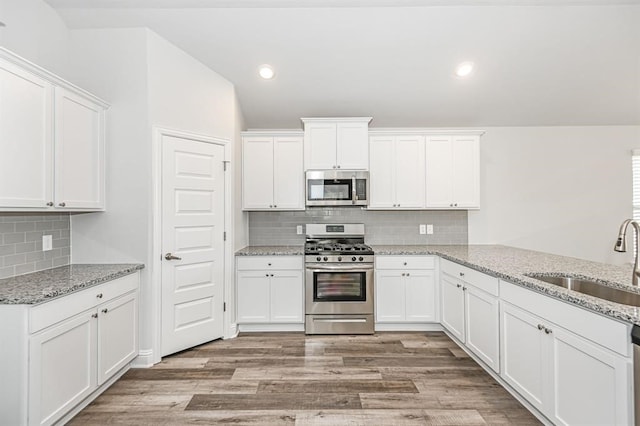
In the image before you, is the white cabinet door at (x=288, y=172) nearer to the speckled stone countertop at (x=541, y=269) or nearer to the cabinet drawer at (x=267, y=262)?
the cabinet drawer at (x=267, y=262)

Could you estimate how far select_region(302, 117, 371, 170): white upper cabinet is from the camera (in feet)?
13.6

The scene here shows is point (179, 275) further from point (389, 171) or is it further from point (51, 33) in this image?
point (389, 171)

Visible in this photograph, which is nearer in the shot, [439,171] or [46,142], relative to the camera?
[46,142]

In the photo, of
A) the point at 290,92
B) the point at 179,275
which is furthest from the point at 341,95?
the point at 179,275

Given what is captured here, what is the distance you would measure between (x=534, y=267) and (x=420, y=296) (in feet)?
4.59

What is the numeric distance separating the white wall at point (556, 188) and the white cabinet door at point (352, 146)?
1706 millimetres

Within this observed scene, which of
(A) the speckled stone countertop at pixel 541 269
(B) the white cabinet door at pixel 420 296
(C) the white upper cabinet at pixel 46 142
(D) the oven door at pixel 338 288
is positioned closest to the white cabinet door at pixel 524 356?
(A) the speckled stone countertop at pixel 541 269

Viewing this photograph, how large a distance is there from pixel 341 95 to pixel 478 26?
156 centimetres

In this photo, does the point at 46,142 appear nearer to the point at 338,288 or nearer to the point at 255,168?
the point at 255,168

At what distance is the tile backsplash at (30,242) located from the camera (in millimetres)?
2477

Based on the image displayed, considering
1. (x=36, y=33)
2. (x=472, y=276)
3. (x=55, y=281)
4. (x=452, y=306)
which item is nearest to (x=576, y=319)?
(x=472, y=276)

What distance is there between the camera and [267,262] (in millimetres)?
3916

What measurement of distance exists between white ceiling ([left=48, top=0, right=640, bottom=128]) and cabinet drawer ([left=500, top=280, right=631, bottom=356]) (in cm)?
247

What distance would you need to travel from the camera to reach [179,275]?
3.31m
